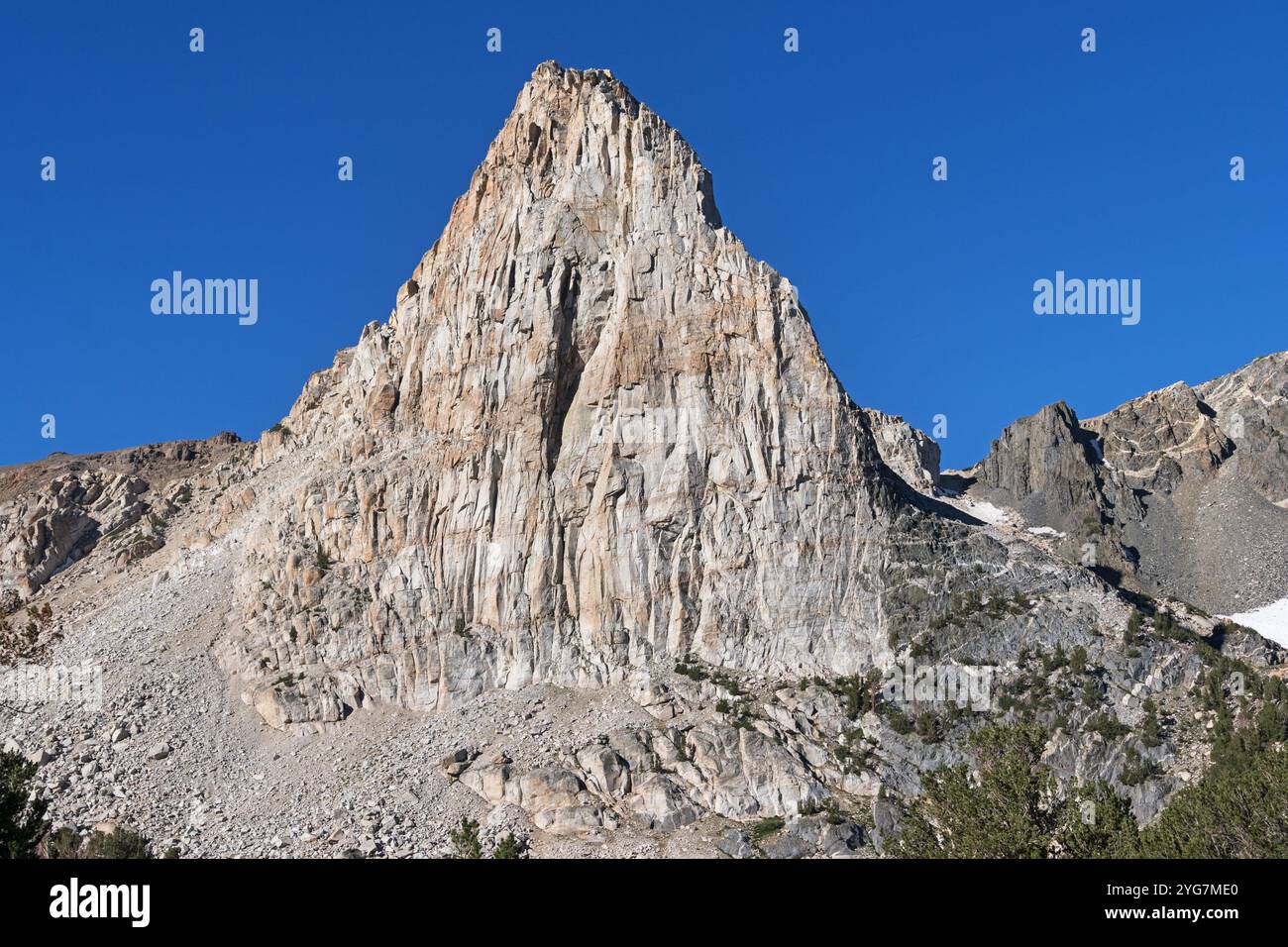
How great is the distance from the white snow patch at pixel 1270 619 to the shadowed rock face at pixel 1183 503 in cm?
206

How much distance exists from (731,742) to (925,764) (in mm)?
14042

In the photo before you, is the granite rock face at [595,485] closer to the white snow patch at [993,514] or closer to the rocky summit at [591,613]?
the rocky summit at [591,613]

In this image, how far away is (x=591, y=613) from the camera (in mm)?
104438

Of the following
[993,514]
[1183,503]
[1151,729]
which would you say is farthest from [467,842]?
[1183,503]

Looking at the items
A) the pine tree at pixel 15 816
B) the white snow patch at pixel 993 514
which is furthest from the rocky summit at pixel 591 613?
the white snow patch at pixel 993 514

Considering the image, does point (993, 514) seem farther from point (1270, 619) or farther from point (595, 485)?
point (595, 485)

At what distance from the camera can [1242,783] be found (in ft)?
176

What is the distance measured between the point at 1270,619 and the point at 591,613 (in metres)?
83.1

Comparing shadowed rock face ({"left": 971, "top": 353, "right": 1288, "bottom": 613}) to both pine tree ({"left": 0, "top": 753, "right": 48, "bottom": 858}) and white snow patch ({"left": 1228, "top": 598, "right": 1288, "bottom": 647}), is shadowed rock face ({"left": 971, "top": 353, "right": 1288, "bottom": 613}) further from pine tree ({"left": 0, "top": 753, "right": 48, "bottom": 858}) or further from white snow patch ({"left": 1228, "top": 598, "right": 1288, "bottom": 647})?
pine tree ({"left": 0, "top": 753, "right": 48, "bottom": 858})

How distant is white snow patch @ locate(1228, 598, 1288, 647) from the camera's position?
139125 mm

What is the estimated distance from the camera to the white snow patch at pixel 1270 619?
13912cm

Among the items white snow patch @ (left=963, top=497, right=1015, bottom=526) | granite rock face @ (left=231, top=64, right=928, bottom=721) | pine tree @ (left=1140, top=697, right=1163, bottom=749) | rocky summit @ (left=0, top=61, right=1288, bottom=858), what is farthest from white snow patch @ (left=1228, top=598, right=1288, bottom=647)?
granite rock face @ (left=231, top=64, right=928, bottom=721)
